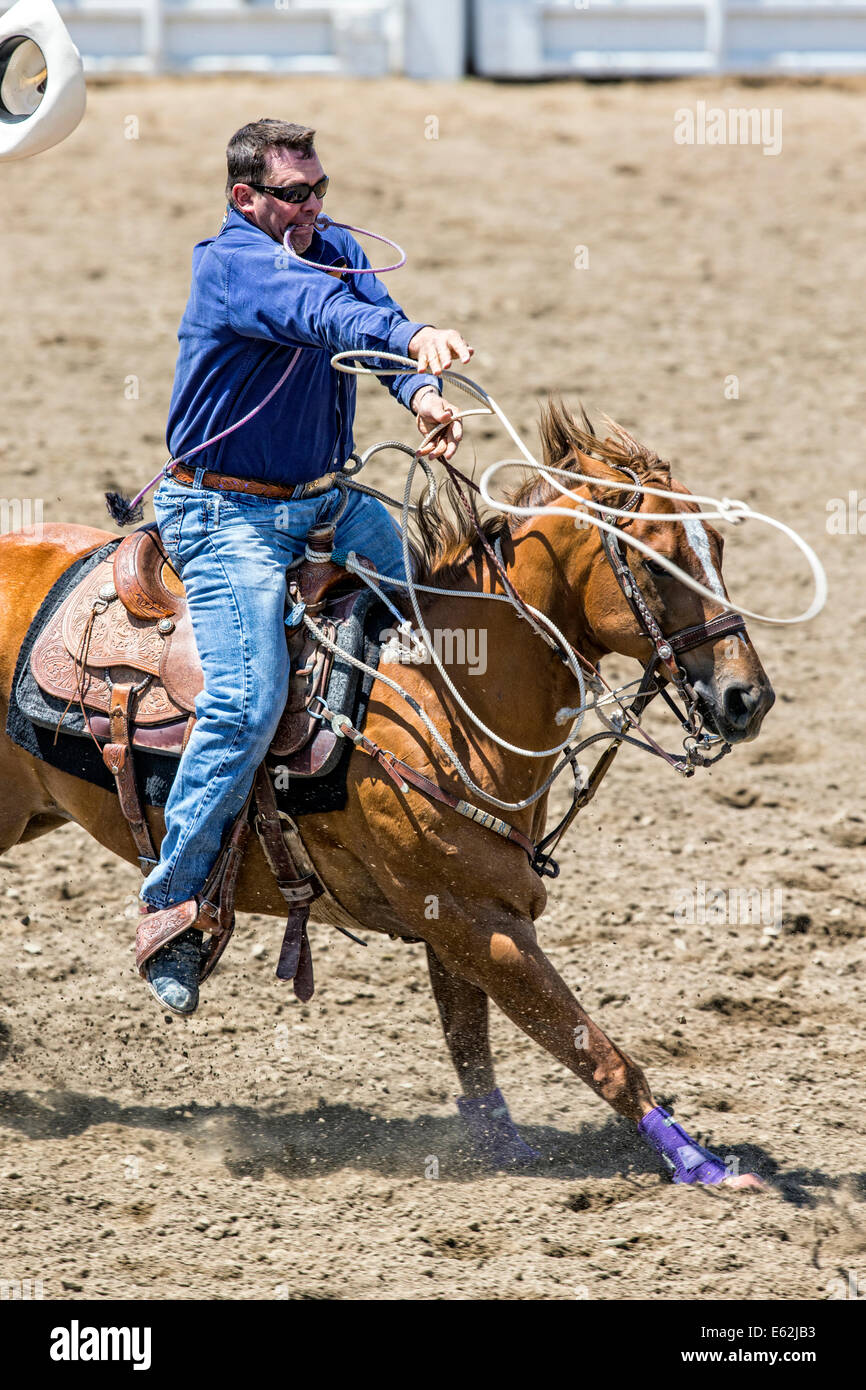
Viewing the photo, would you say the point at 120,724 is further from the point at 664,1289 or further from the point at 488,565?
the point at 664,1289

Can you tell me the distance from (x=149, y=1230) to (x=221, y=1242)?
22 cm

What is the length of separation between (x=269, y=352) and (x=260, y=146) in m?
0.55

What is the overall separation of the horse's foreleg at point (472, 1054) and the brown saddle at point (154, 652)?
1.01m

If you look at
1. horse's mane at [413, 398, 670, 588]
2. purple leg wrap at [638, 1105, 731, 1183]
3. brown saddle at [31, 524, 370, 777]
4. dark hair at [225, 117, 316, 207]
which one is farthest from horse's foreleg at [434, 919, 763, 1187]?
dark hair at [225, 117, 316, 207]

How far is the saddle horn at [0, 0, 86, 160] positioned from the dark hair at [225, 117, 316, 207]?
59 centimetres

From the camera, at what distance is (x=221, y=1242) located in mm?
4391

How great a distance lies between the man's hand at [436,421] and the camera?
155 inches

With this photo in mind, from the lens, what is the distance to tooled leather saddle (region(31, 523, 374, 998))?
441 centimetres

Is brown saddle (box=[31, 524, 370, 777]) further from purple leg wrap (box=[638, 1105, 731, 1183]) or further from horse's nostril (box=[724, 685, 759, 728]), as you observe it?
purple leg wrap (box=[638, 1105, 731, 1183])

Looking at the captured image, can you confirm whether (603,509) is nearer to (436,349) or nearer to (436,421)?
(436,421)

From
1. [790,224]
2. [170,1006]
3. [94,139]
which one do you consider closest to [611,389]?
[790,224]
